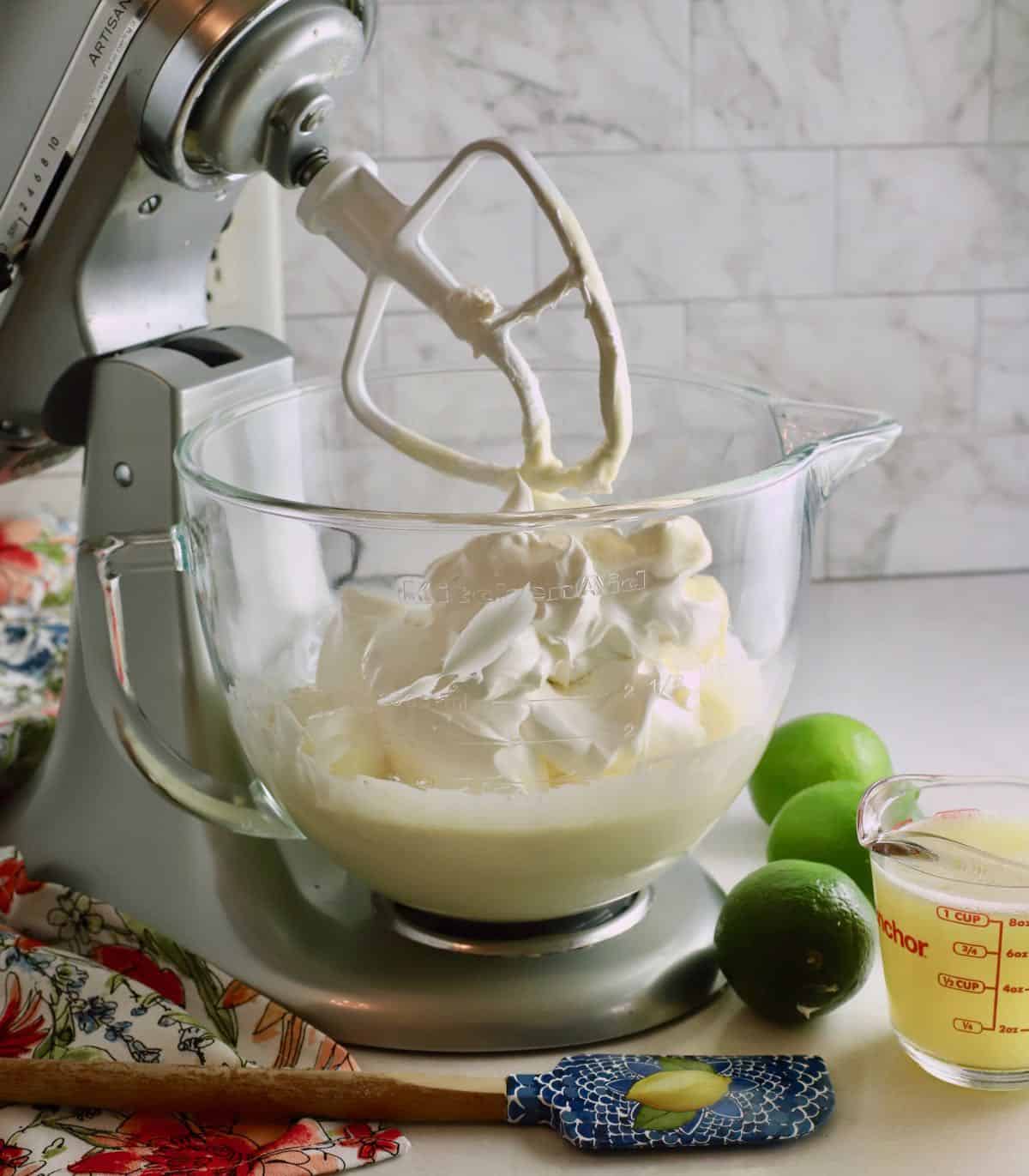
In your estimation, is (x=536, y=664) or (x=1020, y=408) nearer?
(x=536, y=664)

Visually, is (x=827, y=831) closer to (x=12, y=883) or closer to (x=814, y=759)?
(x=814, y=759)

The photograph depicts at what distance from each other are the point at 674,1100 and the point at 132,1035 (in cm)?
24

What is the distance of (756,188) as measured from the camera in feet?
4.69

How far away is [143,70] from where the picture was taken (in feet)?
2.28

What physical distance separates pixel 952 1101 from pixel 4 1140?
0.40m

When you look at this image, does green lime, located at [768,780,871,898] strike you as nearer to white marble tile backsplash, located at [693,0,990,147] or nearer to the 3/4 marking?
the 3/4 marking

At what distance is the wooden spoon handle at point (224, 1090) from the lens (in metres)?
0.64

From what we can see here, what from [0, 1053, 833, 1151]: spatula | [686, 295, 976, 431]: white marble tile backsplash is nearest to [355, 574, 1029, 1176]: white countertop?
[0, 1053, 833, 1151]: spatula

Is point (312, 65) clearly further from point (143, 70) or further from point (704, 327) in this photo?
point (704, 327)

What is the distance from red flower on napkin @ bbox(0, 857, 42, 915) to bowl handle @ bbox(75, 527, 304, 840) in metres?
0.12

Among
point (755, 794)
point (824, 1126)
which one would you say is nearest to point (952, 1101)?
point (824, 1126)

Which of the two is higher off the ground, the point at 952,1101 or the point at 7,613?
the point at 7,613

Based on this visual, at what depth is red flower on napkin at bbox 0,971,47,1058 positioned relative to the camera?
0.70 meters

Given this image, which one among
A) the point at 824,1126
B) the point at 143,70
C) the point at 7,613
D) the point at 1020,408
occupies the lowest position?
the point at 824,1126
